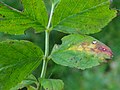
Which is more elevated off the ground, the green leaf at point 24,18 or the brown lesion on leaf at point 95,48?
the green leaf at point 24,18

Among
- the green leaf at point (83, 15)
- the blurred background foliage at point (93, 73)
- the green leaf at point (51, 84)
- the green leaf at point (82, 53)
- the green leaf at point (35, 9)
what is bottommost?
the blurred background foliage at point (93, 73)

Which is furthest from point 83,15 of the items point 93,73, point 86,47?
point 93,73

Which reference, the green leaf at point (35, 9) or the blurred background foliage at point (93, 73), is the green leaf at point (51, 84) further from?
the blurred background foliage at point (93, 73)

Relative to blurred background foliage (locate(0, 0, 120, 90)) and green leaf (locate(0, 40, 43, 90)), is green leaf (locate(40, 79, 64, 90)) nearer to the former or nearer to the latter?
green leaf (locate(0, 40, 43, 90))

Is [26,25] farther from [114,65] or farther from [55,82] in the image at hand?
[114,65]

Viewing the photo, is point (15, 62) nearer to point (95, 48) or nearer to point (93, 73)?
point (95, 48)

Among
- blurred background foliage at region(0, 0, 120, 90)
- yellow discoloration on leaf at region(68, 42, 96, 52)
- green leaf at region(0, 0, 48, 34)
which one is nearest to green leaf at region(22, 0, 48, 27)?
green leaf at region(0, 0, 48, 34)

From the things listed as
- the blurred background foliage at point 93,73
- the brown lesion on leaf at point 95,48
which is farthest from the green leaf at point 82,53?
the blurred background foliage at point 93,73
